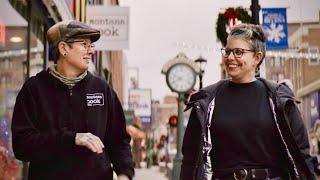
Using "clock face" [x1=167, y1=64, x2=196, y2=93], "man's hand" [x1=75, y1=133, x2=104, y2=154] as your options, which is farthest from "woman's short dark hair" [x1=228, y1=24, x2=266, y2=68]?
"clock face" [x1=167, y1=64, x2=196, y2=93]

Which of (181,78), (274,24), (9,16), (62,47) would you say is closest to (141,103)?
(181,78)

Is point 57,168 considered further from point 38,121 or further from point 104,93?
point 104,93

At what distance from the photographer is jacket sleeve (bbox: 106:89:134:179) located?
384cm

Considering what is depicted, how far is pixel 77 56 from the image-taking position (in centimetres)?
380

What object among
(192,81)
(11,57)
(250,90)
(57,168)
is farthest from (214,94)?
(192,81)

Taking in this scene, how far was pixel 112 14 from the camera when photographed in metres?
15.5

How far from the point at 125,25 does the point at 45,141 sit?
474 inches

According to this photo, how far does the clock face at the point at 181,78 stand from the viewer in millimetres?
21312

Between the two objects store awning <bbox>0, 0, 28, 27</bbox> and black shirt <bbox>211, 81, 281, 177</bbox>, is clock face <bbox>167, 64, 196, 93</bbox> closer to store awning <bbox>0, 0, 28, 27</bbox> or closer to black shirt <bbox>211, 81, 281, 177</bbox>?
store awning <bbox>0, 0, 28, 27</bbox>

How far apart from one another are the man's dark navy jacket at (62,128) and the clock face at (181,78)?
17.4 metres

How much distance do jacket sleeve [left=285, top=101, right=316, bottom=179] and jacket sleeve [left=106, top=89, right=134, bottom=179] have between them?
3.32 ft

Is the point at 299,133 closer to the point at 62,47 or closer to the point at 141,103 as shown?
the point at 62,47

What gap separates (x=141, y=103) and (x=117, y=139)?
5695 cm

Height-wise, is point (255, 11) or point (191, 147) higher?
point (255, 11)
